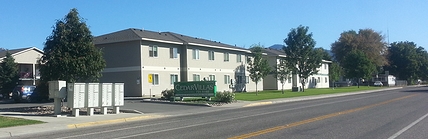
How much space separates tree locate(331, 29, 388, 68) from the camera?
102m

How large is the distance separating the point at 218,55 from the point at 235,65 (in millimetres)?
4667

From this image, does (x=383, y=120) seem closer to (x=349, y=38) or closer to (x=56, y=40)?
(x=56, y=40)

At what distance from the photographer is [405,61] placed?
12256 cm

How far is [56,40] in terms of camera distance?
25328mm

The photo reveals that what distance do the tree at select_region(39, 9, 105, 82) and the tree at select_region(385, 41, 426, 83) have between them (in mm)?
112890

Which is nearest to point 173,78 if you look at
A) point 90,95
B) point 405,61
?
point 90,95

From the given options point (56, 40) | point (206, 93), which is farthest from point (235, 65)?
point (56, 40)

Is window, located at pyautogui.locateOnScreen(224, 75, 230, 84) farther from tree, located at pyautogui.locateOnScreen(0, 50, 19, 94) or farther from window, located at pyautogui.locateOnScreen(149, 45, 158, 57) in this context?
tree, located at pyautogui.locateOnScreen(0, 50, 19, 94)

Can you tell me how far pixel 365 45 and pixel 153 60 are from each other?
7221 centimetres

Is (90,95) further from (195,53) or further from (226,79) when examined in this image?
(226,79)

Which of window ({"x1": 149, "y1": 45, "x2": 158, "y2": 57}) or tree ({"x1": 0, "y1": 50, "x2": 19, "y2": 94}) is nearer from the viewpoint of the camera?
window ({"x1": 149, "y1": 45, "x2": 158, "y2": 57})

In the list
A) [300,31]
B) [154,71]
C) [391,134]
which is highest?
[300,31]

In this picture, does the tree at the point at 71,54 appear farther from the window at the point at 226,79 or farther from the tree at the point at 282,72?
the tree at the point at 282,72

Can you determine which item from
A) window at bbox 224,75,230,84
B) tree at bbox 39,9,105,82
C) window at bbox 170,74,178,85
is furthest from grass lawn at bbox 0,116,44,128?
window at bbox 224,75,230,84
